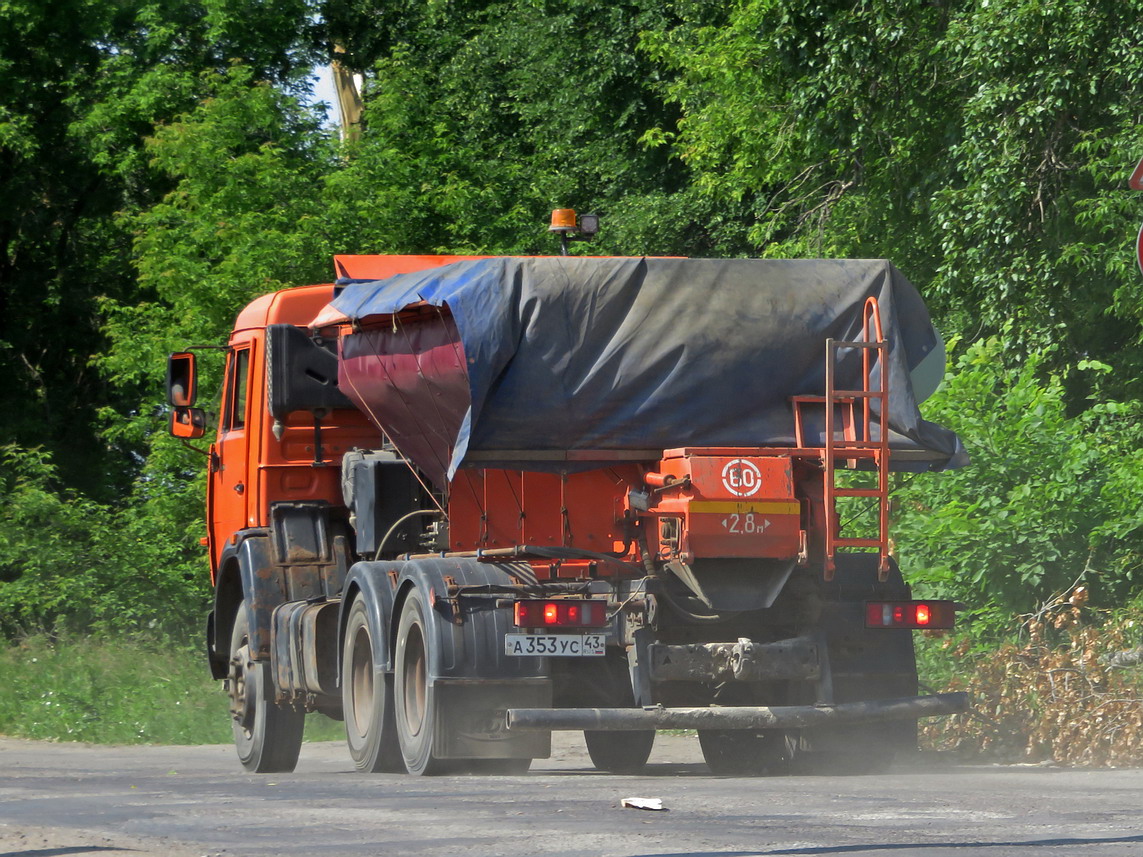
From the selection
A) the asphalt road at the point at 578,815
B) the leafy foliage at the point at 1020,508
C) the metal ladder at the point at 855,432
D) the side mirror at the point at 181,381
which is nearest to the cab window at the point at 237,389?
the side mirror at the point at 181,381

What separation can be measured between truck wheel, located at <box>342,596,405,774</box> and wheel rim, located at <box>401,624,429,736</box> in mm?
256

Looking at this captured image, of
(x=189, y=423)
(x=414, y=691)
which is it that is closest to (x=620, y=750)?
(x=414, y=691)

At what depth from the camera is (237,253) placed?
24.1m

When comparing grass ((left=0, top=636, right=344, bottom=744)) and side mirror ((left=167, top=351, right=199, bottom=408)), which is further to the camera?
grass ((left=0, top=636, right=344, bottom=744))

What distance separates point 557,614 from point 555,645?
0.15 metres

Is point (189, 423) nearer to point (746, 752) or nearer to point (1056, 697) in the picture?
point (746, 752)

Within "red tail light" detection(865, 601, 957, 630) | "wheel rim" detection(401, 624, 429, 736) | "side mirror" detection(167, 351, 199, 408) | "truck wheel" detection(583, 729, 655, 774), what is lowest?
"truck wheel" detection(583, 729, 655, 774)

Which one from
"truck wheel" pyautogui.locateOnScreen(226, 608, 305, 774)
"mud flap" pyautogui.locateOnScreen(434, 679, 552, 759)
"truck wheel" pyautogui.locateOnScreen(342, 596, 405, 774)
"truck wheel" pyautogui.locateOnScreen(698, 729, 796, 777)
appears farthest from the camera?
"truck wheel" pyautogui.locateOnScreen(226, 608, 305, 774)

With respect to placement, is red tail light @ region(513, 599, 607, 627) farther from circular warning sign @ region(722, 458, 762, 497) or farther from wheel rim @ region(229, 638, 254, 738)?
wheel rim @ region(229, 638, 254, 738)

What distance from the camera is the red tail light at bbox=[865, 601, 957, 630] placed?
1012 centimetres

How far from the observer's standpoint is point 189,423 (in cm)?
1356

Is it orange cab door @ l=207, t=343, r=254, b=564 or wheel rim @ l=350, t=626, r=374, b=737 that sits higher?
orange cab door @ l=207, t=343, r=254, b=564

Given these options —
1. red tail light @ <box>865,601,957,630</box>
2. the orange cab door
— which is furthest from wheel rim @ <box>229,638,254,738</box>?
red tail light @ <box>865,601,957,630</box>

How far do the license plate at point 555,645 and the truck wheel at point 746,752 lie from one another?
154cm
